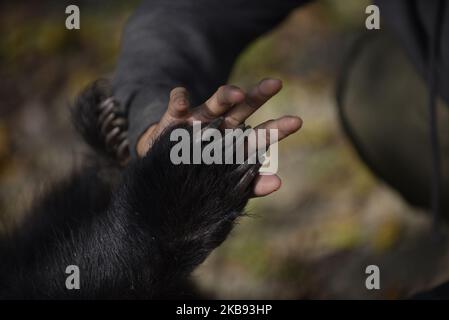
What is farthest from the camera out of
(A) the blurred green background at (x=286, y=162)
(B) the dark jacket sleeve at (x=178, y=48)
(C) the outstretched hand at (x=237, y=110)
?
(A) the blurred green background at (x=286, y=162)

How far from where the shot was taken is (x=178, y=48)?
132 centimetres

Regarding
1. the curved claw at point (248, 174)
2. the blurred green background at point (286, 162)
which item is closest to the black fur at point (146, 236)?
the curved claw at point (248, 174)

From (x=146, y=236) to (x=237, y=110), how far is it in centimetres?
24

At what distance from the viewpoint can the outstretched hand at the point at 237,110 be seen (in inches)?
37.2

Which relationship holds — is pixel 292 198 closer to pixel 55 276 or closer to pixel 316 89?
pixel 316 89

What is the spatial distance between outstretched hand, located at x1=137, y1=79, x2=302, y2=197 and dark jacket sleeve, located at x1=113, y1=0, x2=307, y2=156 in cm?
14

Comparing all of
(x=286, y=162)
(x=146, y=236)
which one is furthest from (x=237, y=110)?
(x=286, y=162)

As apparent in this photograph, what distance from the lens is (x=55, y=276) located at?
3.68ft

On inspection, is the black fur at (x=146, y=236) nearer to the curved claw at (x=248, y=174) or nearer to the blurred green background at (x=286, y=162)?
the curved claw at (x=248, y=174)

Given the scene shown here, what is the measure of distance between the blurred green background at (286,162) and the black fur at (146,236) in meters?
0.32

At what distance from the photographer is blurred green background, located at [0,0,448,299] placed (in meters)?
1.86

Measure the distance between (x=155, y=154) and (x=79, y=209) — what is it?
0.36 m

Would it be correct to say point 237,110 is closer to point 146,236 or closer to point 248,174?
point 248,174

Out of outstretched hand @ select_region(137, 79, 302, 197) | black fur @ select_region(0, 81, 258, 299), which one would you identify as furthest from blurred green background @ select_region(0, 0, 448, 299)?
outstretched hand @ select_region(137, 79, 302, 197)
